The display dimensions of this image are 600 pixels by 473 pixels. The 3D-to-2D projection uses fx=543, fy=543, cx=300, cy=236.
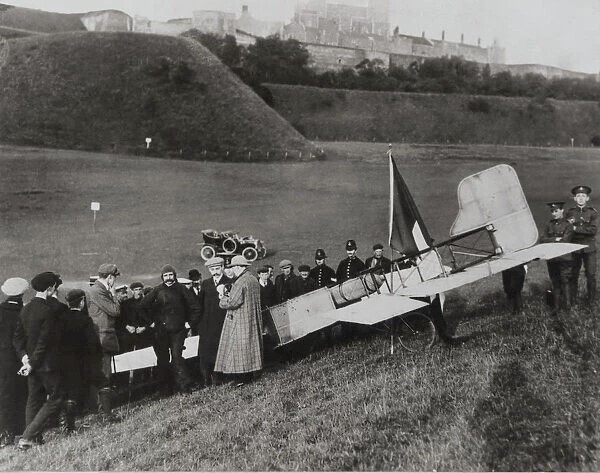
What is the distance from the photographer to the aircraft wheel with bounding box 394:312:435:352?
22.2 feet

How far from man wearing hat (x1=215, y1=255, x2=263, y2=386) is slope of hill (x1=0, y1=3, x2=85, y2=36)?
4252 cm

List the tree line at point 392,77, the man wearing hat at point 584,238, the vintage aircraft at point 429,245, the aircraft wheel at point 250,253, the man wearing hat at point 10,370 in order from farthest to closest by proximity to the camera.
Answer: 1. the tree line at point 392,77
2. the aircraft wheel at point 250,253
3. the man wearing hat at point 584,238
4. the vintage aircraft at point 429,245
5. the man wearing hat at point 10,370

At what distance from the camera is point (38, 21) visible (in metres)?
45.1

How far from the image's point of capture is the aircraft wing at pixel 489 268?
6.18m

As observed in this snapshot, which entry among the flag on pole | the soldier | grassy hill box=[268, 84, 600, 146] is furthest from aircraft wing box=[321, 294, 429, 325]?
grassy hill box=[268, 84, 600, 146]

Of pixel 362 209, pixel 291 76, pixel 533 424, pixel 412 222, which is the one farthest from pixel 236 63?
pixel 533 424

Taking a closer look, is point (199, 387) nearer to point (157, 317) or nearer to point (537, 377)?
point (157, 317)

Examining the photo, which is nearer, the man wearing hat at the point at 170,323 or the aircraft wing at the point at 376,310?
the aircraft wing at the point at 376,310

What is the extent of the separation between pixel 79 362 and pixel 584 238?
21.5ft

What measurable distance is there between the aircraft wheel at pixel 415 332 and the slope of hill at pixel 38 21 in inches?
1689

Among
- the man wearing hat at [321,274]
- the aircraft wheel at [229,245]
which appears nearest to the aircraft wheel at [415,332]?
the man wearing hat at [321,274]

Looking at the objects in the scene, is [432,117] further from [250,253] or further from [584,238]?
[584,238]

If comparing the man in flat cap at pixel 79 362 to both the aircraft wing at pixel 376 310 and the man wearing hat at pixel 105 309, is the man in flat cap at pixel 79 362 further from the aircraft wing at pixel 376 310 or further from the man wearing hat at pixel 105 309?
the aircraft wing at pixel 376 310

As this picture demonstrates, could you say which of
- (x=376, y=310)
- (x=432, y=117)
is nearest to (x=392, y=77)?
(x=432, y=117)
